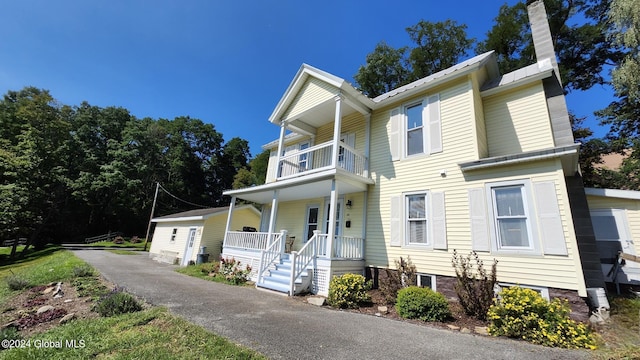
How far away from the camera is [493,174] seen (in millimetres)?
7086

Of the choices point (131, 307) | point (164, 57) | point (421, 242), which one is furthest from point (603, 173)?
point (164, 57)

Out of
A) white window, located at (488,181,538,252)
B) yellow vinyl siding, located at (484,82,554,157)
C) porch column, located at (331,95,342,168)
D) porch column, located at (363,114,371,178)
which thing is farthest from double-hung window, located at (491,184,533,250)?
porch column, located at (331,95,342,168)

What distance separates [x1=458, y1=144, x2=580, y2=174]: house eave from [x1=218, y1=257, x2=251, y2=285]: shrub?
8.92 meters

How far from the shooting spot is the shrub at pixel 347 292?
6871 millimetres

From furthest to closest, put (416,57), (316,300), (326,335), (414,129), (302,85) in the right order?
(416,57), (302,85), (414,129), (316,300), (326,335)

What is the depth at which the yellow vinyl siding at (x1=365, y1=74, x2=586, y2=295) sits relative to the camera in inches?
233

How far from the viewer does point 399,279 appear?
7.73 metres

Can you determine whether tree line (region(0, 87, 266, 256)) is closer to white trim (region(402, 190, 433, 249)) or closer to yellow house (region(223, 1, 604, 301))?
yellow house (region(223, 1, 604, 301))

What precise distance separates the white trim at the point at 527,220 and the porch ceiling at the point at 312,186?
12.8 ft

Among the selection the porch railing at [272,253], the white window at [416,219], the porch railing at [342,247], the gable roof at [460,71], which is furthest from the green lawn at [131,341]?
the gable roof at [460,71]

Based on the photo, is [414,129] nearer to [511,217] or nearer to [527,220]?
[511,217]

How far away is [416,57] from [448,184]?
17170mm

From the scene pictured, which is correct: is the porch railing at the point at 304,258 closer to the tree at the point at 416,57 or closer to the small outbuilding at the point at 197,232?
the small outbuilding at the point at 197,232

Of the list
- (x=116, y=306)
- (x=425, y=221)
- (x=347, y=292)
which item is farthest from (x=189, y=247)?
(x=425, y=221)
